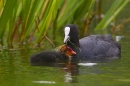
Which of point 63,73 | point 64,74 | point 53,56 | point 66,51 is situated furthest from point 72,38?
point 64,74

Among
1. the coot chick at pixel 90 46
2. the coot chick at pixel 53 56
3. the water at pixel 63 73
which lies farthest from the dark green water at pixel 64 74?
the coot chick at pixel 90 46

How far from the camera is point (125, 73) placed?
8164 millimetres

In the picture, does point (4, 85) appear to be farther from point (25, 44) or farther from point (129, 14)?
point (129, 14)

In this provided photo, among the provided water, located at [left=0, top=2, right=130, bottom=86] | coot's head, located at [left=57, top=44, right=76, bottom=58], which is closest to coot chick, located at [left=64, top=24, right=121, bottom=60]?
coot's head, located at [left=57, top=44, right=76, bottom=58]

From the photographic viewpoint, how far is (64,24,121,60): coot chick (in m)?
10.2

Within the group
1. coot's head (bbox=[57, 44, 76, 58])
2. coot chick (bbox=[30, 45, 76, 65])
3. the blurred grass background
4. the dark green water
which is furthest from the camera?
the blurred grass background

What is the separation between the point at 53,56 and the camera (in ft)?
31.5

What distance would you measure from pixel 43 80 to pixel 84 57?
261cm

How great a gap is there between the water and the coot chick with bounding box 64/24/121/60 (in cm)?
48

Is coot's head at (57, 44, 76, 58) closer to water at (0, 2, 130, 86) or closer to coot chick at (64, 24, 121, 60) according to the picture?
coot chick at (64, 24, 121, 60)

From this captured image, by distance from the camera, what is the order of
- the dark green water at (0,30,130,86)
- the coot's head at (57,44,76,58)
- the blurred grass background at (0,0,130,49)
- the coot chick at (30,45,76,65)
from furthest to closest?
the blurred grass background at (0,0,130,49) < the coot's head at (57,44,76,58) < the coot chick at (30,45,76,65) < the dark green water at (0,30,130,86)

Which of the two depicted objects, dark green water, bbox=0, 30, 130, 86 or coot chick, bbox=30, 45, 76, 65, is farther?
coot chick, bbox=30, 45, 76, 65

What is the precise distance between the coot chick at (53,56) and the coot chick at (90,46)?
0.15 metres

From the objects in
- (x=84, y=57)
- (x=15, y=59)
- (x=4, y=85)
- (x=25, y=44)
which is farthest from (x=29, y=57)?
(x=4, y=85)
